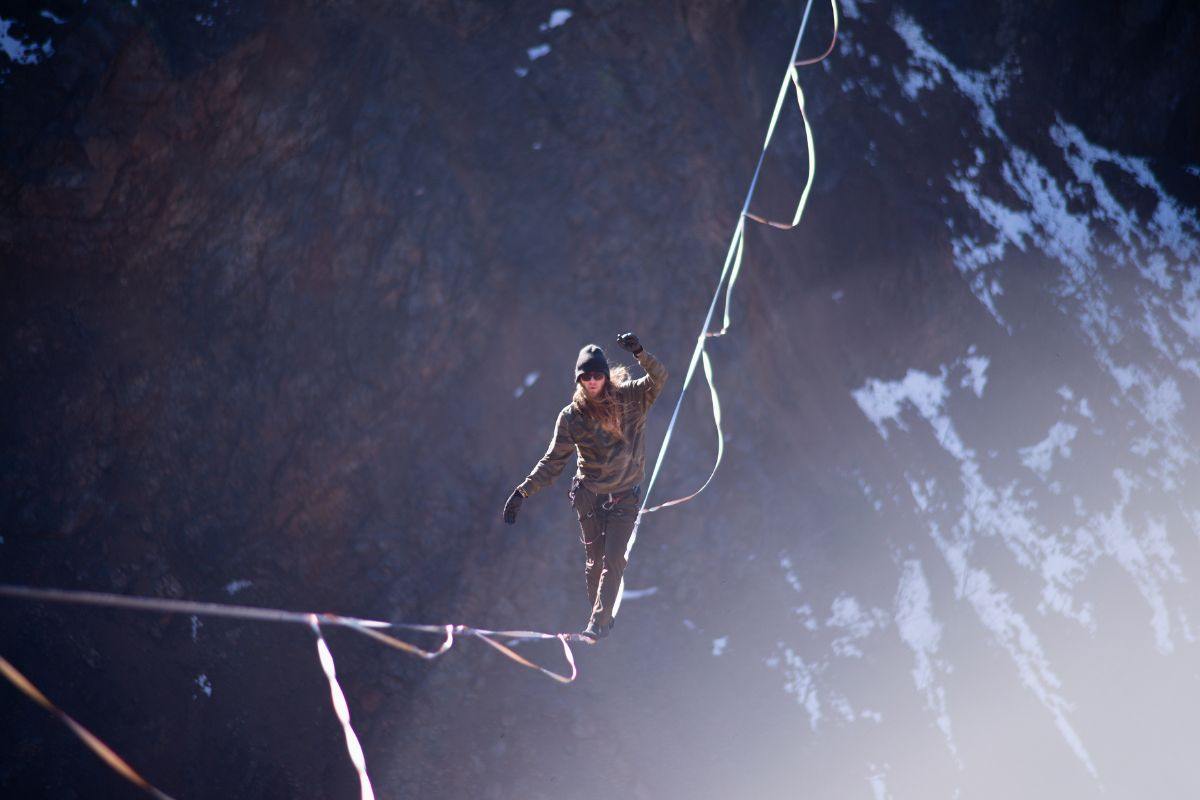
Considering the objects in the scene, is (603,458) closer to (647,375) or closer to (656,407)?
(647,375)

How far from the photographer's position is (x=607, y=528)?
723 cm

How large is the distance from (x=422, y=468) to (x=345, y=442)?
943mm

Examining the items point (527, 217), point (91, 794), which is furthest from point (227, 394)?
point (91, 794)

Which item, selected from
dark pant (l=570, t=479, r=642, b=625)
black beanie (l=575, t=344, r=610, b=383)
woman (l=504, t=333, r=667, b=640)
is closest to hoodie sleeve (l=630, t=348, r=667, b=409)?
woman (l=504, t=333, r=667, b=640)

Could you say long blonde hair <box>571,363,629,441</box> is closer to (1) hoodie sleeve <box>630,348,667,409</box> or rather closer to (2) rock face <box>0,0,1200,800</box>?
(1) hoodie sleeve <box>630,348,667,409</box>

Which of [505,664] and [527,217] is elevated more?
[527,217]

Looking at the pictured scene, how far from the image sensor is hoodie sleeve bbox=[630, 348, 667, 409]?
20.6 ft

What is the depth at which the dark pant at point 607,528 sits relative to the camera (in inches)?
283

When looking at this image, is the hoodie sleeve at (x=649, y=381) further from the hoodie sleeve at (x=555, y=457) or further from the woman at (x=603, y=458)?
the hoodie sleeve at (x=555, y=457)

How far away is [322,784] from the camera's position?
1095 centimetres

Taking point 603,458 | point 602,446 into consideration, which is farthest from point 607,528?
point 602,446

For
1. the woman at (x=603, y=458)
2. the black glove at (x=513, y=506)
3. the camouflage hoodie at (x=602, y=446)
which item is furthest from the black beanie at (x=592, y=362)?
the black glove at (x=513, y=506)

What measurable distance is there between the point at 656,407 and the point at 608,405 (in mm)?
4986

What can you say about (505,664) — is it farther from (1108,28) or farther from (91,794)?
(1108,28)
